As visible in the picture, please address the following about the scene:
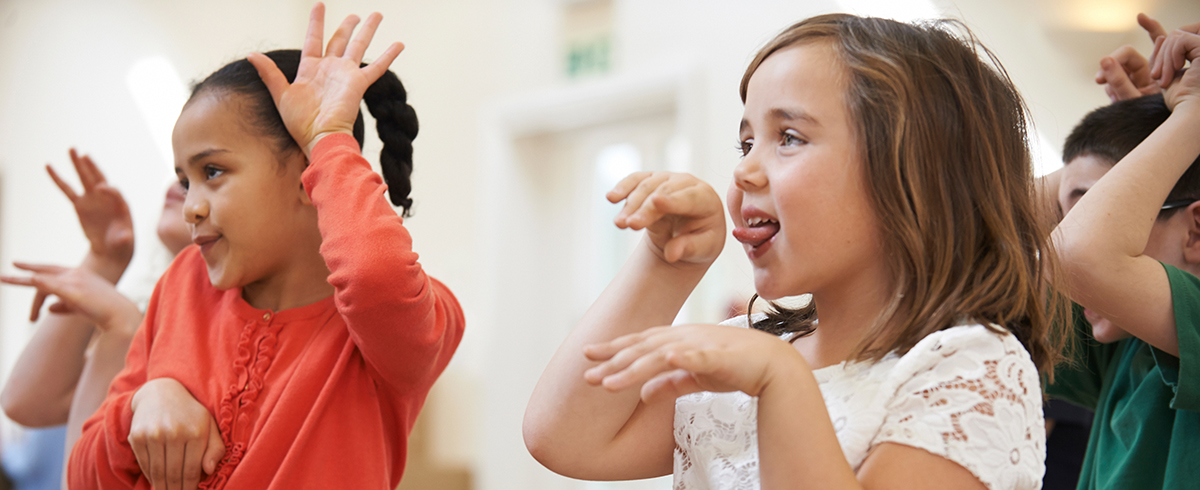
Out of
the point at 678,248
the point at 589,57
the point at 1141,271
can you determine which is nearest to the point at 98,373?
the point at 678,248

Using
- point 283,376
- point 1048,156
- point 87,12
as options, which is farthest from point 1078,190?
point 87,12

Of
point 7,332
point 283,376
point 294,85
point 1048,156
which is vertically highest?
point 294,85

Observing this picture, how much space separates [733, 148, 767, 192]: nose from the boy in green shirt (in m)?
0.48

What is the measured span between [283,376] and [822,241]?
25.7 inches

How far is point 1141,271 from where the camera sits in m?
1.02

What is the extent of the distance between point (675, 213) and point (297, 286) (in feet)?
1.85

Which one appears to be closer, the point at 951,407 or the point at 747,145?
the point at 951,407

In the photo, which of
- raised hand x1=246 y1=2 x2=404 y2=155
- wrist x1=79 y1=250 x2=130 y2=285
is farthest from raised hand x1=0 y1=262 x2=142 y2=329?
raised hand x1=246 y1=2 x2=404 y2=155

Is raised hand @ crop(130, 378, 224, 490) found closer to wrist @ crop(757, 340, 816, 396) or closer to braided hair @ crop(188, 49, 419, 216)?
braided hair @ crop(188, 49, 419, 216)

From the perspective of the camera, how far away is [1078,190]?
120 cm

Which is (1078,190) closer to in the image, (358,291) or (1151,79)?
(1151,79)

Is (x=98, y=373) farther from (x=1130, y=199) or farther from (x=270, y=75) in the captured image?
(x=1130, y=199)

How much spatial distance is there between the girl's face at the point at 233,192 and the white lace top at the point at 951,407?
0.64m

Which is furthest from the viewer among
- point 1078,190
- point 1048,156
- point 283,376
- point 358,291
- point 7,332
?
point 7,332
